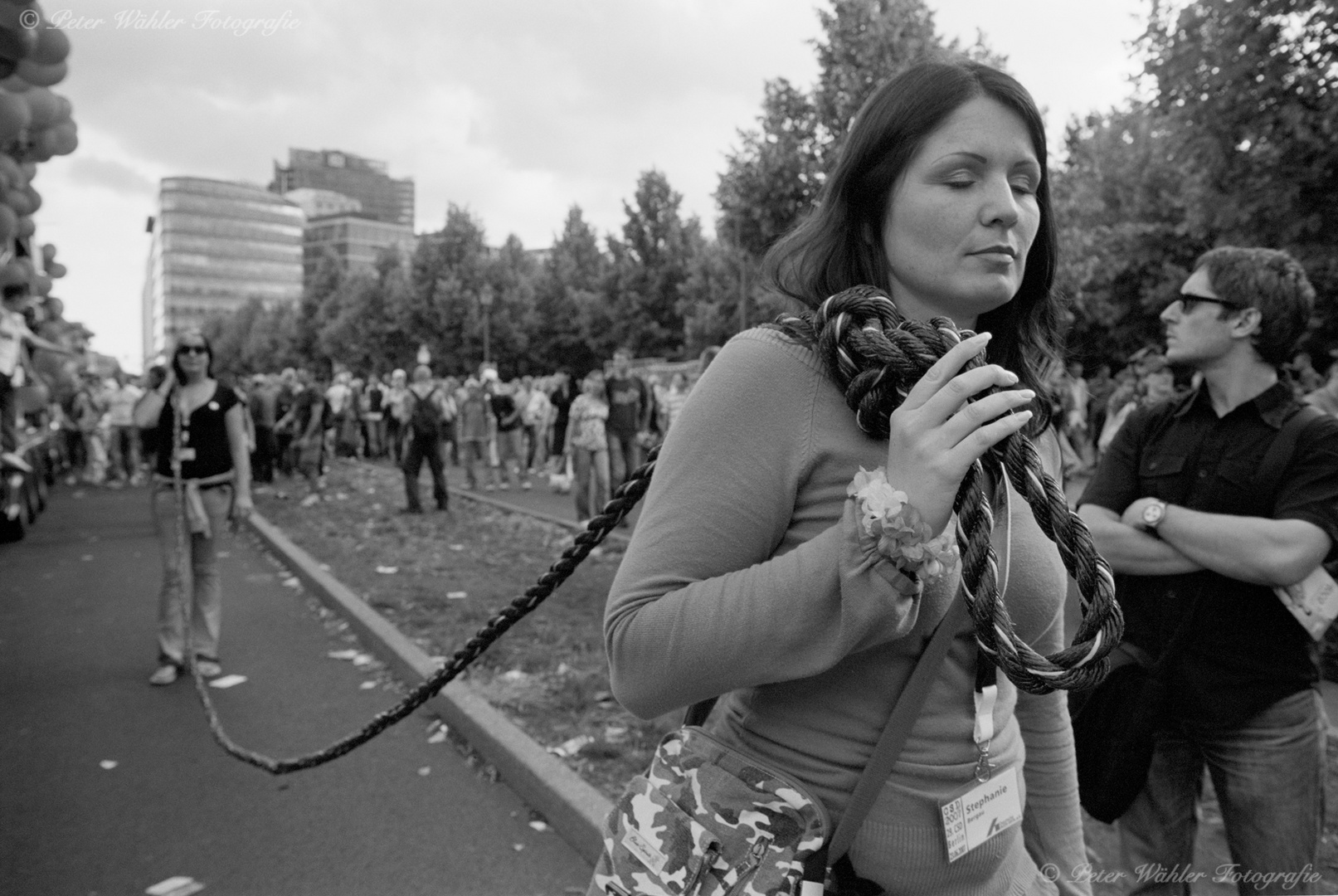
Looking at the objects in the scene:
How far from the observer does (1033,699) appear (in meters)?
1.73

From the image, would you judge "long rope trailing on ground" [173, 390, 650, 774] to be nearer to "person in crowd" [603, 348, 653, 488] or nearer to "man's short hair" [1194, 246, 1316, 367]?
"man's short hair" [1194, 246, 1316, 367]

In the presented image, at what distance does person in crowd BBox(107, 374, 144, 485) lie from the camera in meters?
18.9

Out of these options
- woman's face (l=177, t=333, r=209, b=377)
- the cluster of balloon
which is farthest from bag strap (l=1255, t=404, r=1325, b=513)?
woman's face (l=177, t=333, r=209, b=377)

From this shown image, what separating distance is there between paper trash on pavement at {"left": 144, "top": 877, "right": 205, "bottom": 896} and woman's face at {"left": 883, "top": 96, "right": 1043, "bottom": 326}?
3413 millimetres

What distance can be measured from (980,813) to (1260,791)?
144cm

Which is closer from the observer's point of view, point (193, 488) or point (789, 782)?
point (789, 782)

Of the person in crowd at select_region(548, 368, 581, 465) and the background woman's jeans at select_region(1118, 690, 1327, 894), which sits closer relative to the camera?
the background woman's jeans at select_region(1118, 690, 1327, 894)

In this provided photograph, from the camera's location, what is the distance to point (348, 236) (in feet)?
473

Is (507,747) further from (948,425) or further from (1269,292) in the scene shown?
(948,425)

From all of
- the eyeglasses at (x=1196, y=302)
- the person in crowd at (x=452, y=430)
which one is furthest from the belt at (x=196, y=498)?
the person in crowd at (x=452, y=430)

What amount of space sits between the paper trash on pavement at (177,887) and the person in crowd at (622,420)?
8361 mm

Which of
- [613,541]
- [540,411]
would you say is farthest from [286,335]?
[613,541]

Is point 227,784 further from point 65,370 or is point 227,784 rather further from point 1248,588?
point 1248,588

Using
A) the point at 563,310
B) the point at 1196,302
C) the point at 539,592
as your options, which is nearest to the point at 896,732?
the point at 539,592
